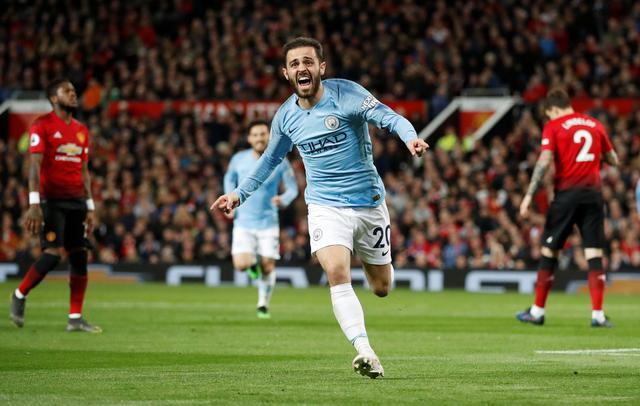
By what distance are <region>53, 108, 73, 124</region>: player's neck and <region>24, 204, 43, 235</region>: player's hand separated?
110 cm

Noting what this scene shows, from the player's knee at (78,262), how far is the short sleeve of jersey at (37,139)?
1218mm

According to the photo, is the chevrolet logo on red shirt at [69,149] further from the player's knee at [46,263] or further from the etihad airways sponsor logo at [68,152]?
the player's knee at [46,263]

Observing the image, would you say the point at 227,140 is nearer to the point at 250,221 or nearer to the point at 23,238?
the point at 23,238

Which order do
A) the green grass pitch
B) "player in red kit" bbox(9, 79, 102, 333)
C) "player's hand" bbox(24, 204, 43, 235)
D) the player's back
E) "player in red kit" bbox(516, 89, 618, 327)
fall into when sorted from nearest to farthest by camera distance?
the green grass pitch → "player's hand" bbox(24, 204, 43, 235) → "player in red kit" bbox(9, 79, 102, 333) → "player in red kit" bbox(516, 89, 618, 327) → the player's back

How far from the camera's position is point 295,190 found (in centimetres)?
1706

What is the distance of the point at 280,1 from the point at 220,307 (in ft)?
58.8

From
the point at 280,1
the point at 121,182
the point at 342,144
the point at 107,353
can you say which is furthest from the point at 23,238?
the point at 342,144

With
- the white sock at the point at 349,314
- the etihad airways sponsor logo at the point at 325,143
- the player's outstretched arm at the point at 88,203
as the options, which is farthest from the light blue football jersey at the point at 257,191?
the white sock at the point at 349,314

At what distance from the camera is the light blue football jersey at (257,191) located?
1709 centimetres

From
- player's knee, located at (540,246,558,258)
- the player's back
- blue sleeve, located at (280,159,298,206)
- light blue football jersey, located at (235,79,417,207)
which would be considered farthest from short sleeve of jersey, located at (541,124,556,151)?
light blue football jersey, located at (235,79,417,207)

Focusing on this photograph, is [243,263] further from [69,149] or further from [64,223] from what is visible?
[69,149]

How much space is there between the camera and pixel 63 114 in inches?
546

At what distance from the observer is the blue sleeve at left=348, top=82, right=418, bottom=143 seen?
28.7 ft

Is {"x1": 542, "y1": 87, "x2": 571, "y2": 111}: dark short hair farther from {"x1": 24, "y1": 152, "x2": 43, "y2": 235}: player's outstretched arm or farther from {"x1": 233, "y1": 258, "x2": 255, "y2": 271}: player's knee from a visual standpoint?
{"x1": 24, "y1": 152, "x2": 43, "y2": 235}: player's outstretched arm
